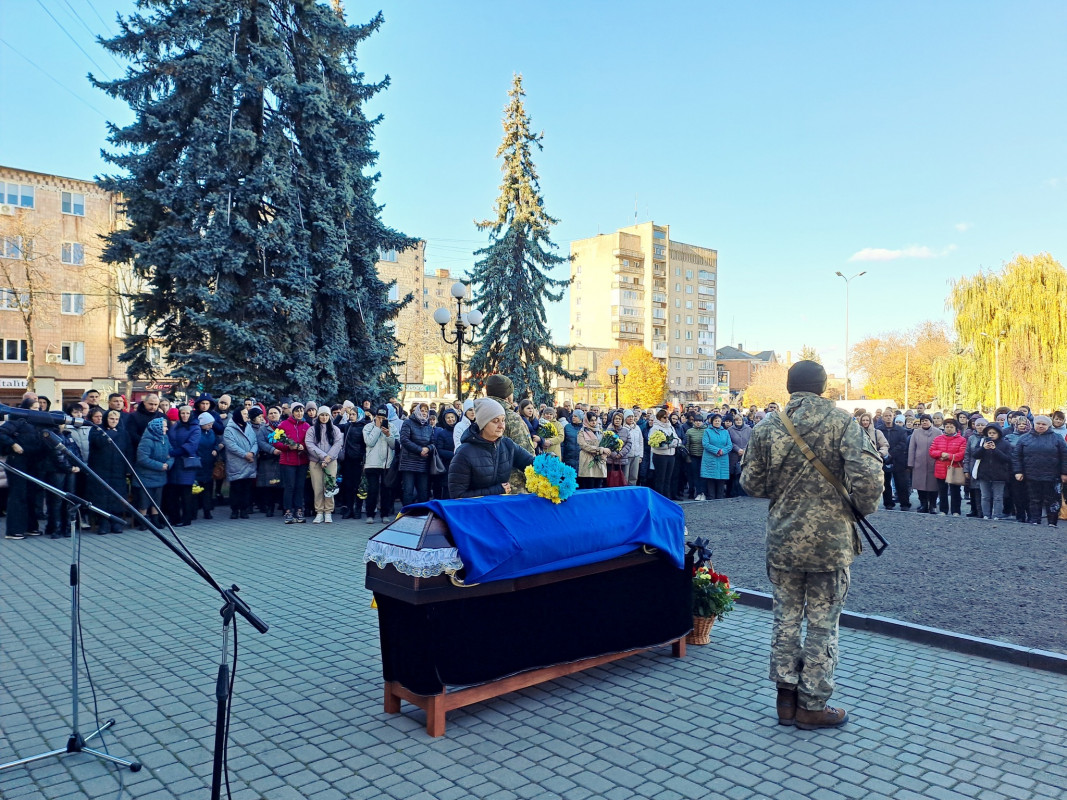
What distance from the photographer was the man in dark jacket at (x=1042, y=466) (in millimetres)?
13414

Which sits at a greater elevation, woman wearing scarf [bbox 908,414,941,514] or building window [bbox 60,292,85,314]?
building window [bbox 60,292,85,314]

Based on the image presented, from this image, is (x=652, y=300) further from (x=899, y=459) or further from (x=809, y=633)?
(x=809, y=633)

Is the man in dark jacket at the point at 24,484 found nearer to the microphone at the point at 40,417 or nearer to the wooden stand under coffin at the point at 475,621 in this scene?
the wooden stand under coffin at the point at 475,621

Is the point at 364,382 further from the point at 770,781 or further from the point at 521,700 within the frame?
the point at 770,781

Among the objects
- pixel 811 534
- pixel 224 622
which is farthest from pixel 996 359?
pixel 224 622

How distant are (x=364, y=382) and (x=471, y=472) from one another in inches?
586

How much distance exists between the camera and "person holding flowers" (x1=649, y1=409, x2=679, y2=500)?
55.9 feet

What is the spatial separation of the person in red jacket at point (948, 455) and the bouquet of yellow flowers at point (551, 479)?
12575 mm

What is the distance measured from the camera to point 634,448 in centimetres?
1716

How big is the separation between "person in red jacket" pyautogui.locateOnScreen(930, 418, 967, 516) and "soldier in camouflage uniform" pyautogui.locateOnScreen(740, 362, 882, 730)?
11863mm

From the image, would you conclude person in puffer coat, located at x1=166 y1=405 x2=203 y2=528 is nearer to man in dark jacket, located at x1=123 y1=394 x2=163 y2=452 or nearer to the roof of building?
man in dark jacket, located at x1=123 y1=394 x2=163 y2=452

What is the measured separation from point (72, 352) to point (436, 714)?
43804 millimetres

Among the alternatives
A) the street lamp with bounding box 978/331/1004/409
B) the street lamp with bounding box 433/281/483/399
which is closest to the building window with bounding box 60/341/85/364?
the street lamp with bounding box 433/281/483/399

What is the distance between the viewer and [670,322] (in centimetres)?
9425
